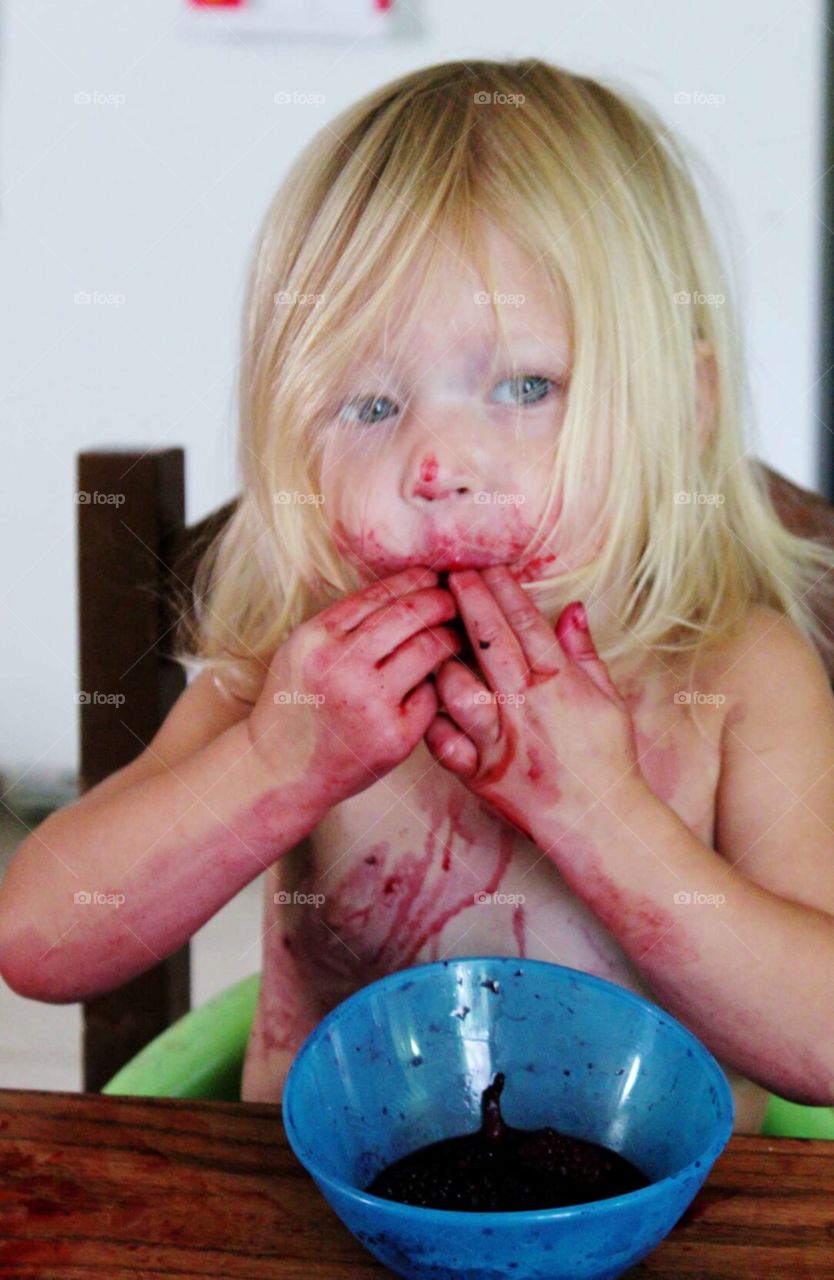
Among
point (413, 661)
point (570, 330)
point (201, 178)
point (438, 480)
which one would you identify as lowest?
point (413, 661)

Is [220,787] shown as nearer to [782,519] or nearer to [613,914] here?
[613,914]

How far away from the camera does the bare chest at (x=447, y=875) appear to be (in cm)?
91

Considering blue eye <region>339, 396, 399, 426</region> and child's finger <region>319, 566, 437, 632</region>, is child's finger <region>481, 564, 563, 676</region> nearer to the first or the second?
child's finger <region>319, 566, 437, 632</region>

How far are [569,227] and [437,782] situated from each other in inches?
17.1

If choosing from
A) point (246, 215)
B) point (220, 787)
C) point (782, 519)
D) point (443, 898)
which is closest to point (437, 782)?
point (443, 898)

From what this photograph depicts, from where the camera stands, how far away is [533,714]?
0.79 meters

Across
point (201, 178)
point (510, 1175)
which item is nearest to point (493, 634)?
point (510, 1175)

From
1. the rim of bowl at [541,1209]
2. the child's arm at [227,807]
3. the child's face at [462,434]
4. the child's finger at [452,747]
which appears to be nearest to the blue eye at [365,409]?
the child's face at [462,434]

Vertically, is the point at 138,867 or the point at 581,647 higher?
the point at 581,647

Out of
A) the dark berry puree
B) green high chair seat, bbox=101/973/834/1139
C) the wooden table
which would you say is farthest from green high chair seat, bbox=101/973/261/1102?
the dark berry puree

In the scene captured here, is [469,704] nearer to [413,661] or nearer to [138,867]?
[413,661]

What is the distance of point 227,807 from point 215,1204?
29 cm

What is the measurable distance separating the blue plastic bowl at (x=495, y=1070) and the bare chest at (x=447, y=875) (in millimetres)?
251

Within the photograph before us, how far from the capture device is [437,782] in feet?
3.19
